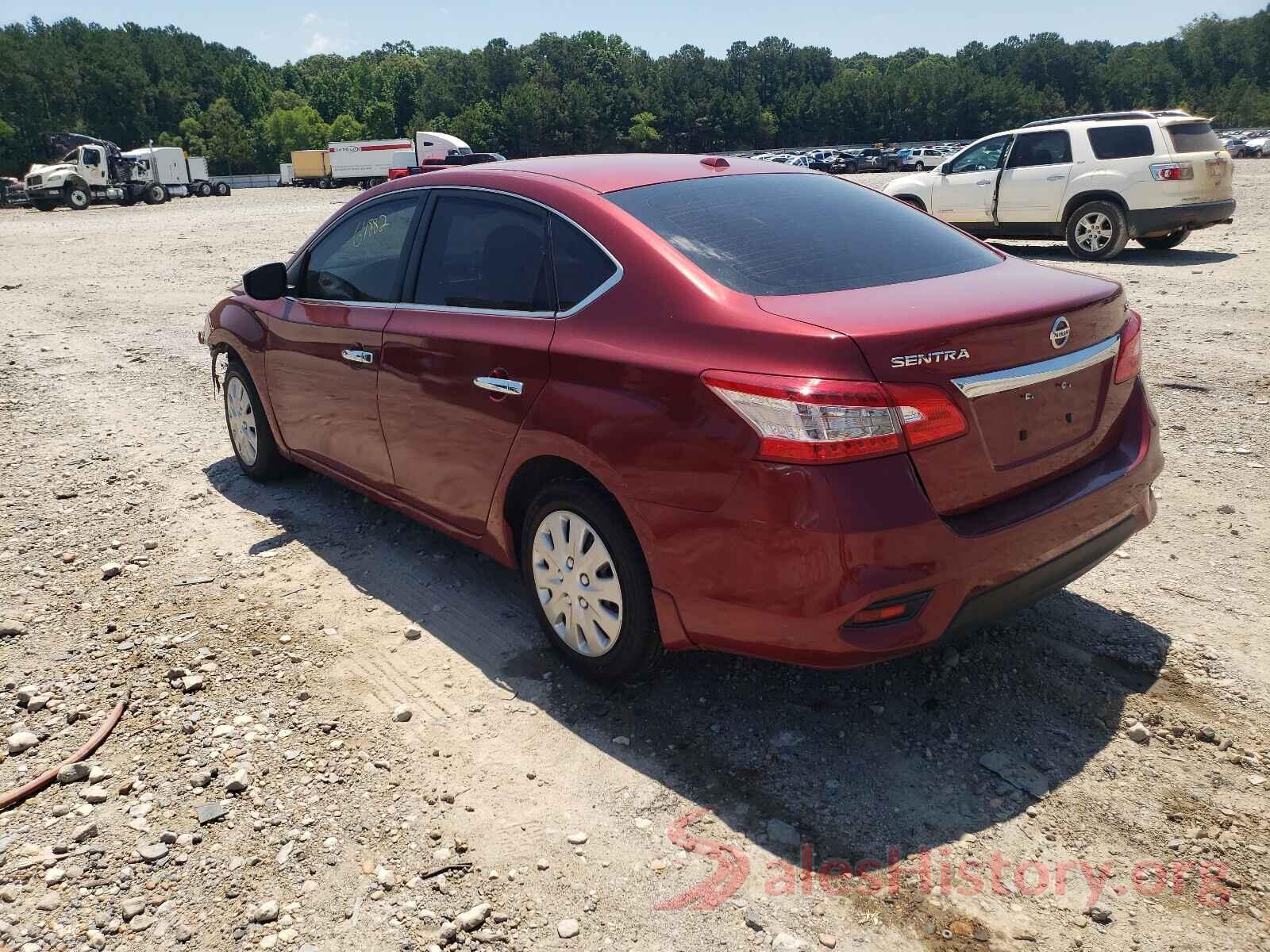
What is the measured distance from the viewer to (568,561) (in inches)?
137

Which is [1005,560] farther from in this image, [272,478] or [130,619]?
[272,478]

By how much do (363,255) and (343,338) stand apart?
42cm

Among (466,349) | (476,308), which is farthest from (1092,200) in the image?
(466,349)

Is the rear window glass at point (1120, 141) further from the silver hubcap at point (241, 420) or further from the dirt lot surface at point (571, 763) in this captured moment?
the silver hubcap at point (241, 420)

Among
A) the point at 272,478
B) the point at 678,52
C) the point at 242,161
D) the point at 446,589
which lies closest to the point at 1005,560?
the point at 446,589

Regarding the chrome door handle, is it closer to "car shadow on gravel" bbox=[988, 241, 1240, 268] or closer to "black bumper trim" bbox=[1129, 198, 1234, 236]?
"car shadow on gravel" bbox=[988, 241, 1240, 268]

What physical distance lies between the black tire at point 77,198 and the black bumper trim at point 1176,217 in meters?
42.7

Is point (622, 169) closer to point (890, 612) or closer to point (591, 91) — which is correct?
point (890, 612)

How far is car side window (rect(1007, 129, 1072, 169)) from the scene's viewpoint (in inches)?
536

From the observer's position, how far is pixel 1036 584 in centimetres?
301

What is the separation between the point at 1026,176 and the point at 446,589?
12465mm

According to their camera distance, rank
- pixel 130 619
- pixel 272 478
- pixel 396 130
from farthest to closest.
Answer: pixel 396 130 → pixel 272 478 → pixel 130 619

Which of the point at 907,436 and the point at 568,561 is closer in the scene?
the point at 907,436

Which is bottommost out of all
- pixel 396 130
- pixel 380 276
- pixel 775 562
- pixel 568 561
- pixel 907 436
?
pixel 568 561
